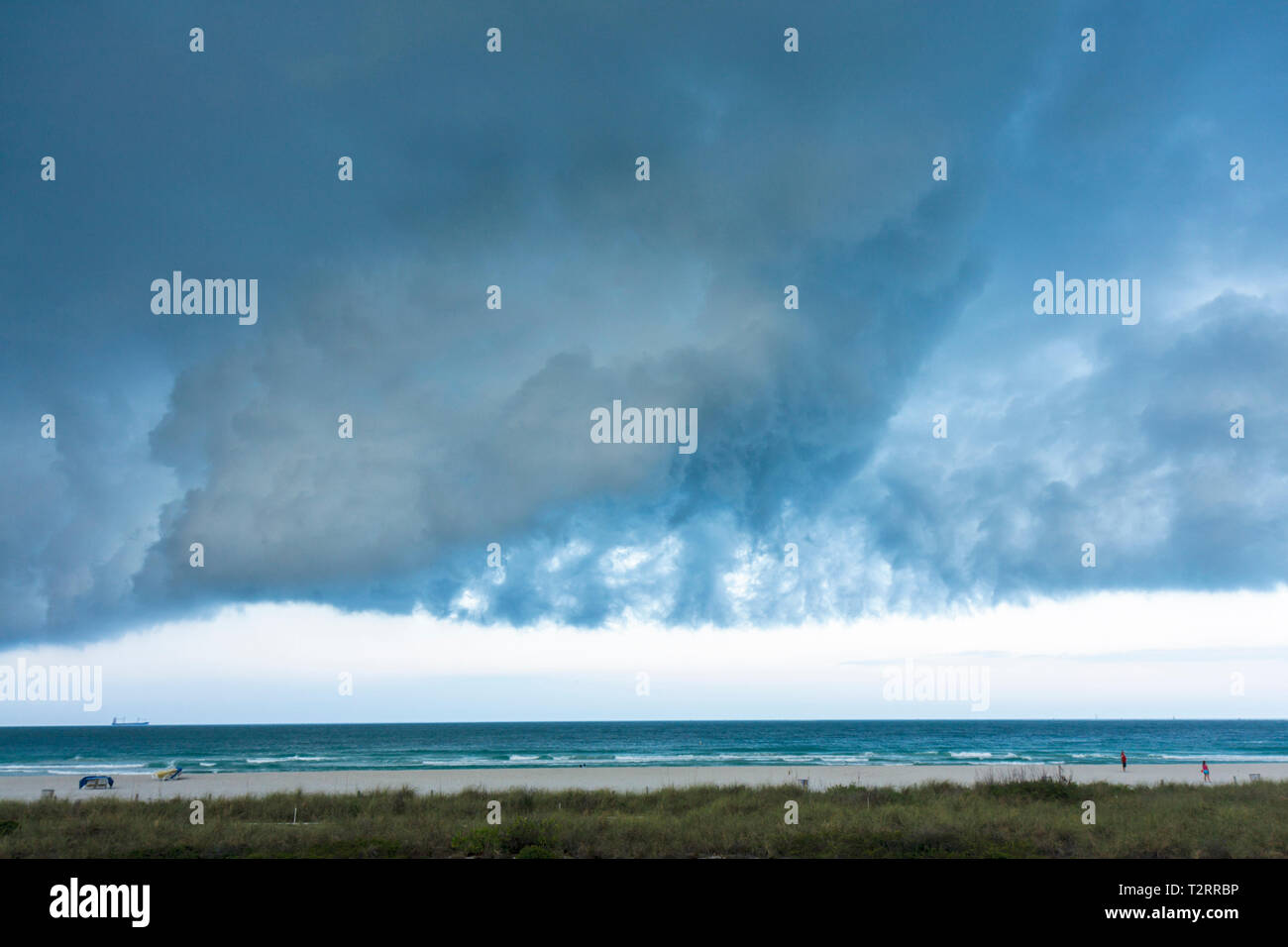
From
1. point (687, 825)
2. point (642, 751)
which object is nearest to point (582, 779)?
point (687, 825)

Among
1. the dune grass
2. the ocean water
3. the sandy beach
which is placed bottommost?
the ocean water

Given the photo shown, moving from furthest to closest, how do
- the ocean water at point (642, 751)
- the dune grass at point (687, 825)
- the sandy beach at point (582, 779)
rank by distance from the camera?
the ocean water at point (642, 751) < the sandy beach at point (582, 779) < the dune grass at point (687, 825)

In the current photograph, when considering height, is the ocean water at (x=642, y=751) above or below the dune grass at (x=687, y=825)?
below

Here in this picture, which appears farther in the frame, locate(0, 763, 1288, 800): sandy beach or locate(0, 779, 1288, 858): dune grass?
locate(0, 763, 1288, 800): sandy beach

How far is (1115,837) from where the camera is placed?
596 inches

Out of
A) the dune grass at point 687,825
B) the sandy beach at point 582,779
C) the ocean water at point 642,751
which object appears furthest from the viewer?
the ocean water at point 642,751

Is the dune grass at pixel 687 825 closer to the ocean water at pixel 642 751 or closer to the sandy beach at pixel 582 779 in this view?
the sandy beach at pixel 582 779

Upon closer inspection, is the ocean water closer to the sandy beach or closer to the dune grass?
→ the sandy beach

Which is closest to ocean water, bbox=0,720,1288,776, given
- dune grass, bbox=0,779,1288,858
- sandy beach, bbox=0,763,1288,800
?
sandy beach, bbox=0,763,1288,800

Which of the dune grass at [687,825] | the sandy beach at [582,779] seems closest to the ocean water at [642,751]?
the sandy beach at [582,779]

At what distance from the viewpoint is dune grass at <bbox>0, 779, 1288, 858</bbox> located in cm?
1439

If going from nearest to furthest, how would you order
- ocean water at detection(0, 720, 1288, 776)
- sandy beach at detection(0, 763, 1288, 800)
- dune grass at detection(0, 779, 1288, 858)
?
dune grass at detection(0, 779, 1288, 858) < sandy beach at detection(0, 763, 1288, 800) < ocean water at detection(0, 720, 1288, 776)

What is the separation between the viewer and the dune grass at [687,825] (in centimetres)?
1439
